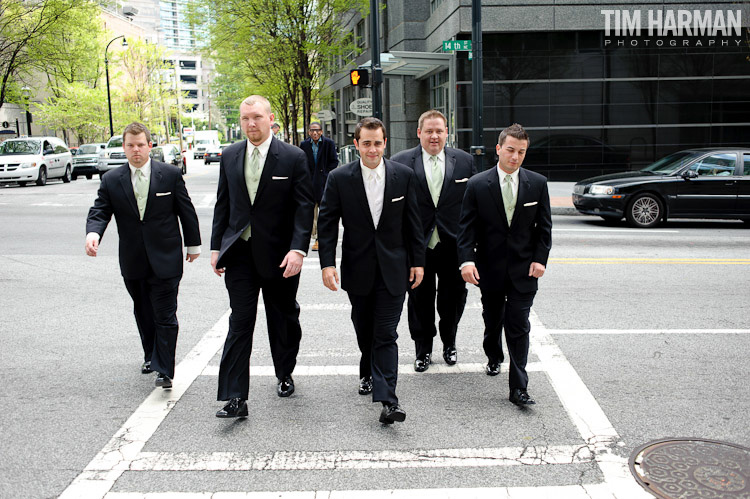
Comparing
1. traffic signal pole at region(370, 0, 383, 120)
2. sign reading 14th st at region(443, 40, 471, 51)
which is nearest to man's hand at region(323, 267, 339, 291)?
sign reading 14th st at region(443, 40, 471, 51)

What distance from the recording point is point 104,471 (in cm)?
388

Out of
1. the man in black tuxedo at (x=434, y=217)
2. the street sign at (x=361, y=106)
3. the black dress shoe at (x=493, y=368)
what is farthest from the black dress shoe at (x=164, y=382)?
the street sign at (x=361, y=106)

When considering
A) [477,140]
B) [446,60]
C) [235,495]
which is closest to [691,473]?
[235,495]

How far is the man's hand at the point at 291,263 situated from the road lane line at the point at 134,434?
1267 mm

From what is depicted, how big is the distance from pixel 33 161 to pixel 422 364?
85.5 ft

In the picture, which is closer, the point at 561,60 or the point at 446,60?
the point at 446,60

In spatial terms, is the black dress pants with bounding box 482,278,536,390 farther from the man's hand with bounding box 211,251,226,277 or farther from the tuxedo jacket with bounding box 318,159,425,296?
the man's hand with bounding box 211,251,226,277

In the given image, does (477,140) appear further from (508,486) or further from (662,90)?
(508,486)

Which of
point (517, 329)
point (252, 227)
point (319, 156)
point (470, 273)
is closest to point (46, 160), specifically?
point (319, 156)

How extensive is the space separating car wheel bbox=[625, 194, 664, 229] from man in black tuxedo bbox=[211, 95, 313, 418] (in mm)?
10940

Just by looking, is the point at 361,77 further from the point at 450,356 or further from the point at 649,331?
the point at 450,356

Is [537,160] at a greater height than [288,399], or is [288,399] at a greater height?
[537,160]

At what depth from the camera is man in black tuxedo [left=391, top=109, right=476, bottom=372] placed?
554 cm

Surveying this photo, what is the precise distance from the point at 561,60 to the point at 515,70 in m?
1.53
